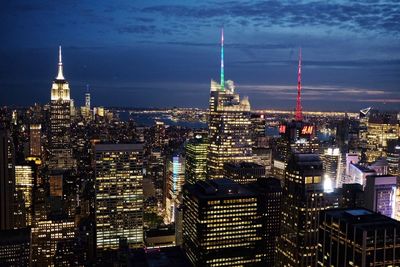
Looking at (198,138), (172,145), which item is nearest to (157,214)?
(198,138)

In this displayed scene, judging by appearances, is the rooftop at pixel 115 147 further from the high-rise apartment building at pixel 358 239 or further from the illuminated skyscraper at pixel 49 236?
the high-rise apartment building at pixel 358 239

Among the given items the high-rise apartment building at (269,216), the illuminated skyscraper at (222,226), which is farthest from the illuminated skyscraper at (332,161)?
the illuminated skyscraper at (222,226)

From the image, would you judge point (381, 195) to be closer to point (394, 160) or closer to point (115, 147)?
point (394, 160)

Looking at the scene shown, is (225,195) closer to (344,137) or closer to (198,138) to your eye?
(198,138)

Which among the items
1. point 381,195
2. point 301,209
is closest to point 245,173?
point 381,195

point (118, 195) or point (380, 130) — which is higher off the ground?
point (380, 130)

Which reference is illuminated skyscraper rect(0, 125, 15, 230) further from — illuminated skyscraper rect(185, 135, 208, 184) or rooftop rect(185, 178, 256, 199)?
illuminated skyscraper rect(185, 135, 208, 184)

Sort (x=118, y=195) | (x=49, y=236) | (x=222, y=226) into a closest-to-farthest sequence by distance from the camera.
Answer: (x=222, y=226) → (x=49, y=236) → (x=118, y=195)
